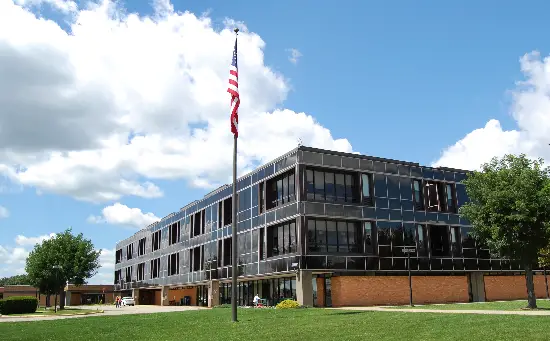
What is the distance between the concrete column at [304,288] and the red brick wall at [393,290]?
7.95ft

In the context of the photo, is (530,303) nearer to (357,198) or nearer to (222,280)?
(357,198)

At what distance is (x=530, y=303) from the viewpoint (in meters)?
28.4

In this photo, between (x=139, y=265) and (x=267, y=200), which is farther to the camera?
(x=139, y=265)

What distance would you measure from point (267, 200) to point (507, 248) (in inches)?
825

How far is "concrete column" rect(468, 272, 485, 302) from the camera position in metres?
48.1

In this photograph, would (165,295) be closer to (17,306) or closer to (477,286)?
(17,306)

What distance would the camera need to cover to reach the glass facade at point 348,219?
132 ft

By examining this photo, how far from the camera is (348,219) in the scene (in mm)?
41562

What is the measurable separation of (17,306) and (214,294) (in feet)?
67.5

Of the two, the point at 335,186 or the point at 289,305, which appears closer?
the point at 289,305

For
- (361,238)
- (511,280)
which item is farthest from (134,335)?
(511,280)

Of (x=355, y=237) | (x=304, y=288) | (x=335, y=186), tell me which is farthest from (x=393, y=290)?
(x=335, y=186)

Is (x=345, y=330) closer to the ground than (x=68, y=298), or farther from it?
farther from it

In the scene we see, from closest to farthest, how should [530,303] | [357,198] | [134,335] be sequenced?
[134,335]
[530,303]
[357,198]
